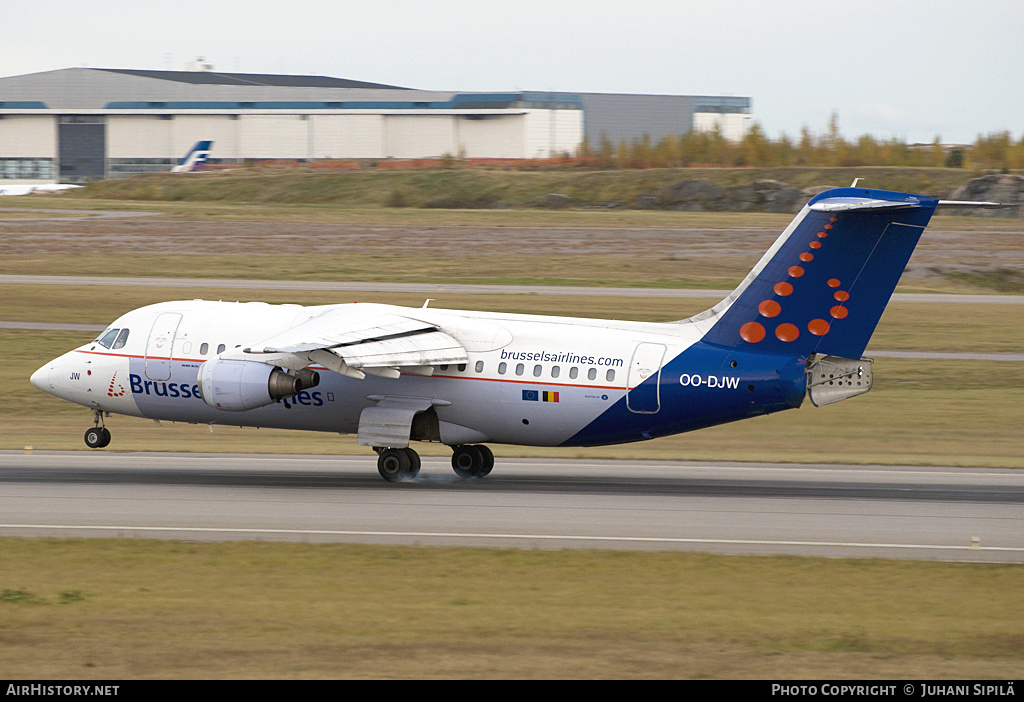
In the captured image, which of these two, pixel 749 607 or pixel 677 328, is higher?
pixel 677 328

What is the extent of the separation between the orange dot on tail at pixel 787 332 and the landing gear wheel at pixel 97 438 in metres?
15.7

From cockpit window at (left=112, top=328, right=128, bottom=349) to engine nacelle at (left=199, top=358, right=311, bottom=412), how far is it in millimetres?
4426

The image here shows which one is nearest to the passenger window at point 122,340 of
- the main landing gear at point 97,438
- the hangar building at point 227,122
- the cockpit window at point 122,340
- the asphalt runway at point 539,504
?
the cockpit window at point 122,340

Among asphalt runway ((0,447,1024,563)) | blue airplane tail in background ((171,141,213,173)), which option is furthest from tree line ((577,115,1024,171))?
asphalt runway ((0,447,1024,563))

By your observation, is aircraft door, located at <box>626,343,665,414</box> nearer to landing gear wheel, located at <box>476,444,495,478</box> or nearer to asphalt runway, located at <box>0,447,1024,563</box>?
asphalt runway, located at <box>0,447,1024,563</box>

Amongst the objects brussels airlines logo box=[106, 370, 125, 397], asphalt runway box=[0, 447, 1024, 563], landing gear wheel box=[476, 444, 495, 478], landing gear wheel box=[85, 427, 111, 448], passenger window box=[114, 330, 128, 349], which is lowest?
asphalt runway box=[0, 447, 1024, 563]

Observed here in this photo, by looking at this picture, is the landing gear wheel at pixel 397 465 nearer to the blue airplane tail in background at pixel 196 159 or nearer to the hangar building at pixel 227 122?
the blue airplane tail in background at pixel 196 159

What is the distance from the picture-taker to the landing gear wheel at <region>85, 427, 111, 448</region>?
2914 cm

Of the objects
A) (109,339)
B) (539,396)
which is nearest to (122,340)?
(109,339)

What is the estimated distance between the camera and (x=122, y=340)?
2945 centimetres

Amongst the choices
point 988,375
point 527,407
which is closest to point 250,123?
point 988,375

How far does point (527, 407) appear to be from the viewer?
26.6 meters
